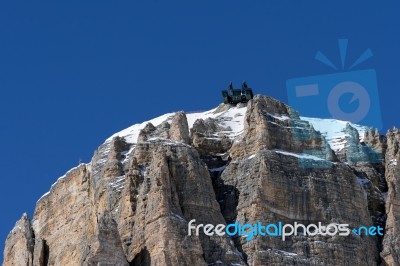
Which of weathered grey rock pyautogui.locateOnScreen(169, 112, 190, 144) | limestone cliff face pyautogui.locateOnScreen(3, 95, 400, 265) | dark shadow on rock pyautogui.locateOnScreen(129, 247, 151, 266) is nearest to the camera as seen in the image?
dark shadow on rock pyautogui.locateOnScreen(129, 247, 151, 266)

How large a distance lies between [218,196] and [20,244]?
95.1 feet

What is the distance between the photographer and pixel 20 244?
183m

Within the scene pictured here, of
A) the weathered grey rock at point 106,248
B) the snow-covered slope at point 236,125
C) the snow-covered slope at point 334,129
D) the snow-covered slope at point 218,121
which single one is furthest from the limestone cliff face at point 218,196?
the snow-covered slope at point 334,129

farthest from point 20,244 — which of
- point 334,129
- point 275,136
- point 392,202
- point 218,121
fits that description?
point 392,202

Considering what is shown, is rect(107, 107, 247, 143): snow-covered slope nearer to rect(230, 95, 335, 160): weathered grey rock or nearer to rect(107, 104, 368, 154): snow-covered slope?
rect(107, 104, 368, 154): snow-covered slope

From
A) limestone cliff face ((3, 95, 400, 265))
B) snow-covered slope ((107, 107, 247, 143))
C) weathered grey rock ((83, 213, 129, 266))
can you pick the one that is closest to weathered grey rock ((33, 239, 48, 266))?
limestone cliff face ((3, 95, 400, 265))

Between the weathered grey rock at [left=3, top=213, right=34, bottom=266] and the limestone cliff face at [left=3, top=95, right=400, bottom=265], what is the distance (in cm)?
16

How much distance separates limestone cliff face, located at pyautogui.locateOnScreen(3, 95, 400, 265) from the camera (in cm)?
15212

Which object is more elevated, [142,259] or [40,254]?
[40,254]

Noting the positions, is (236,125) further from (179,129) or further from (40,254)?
(40,254)

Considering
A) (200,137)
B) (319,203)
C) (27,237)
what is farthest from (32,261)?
(319,203)

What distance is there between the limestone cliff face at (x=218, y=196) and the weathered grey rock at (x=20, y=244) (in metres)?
0.16

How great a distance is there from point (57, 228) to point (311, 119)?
3094cm

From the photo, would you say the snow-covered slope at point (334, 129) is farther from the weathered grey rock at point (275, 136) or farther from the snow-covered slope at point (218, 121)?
the weathered grey rock at point (275, 136)
